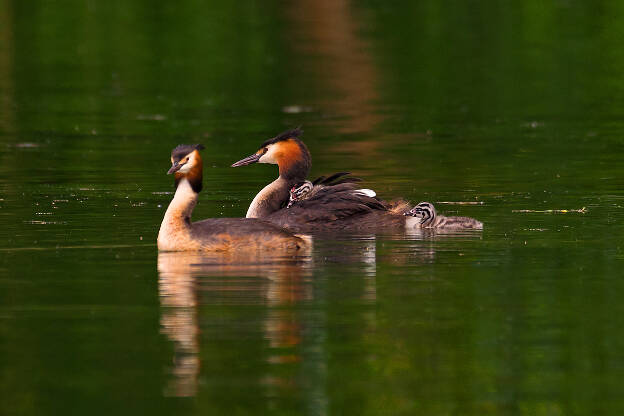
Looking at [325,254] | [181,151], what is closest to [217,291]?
[325,254]

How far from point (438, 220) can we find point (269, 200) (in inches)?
81.6

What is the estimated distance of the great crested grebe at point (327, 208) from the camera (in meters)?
16.1

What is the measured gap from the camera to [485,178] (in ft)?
65.3

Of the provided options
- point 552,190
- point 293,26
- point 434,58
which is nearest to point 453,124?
point 552,190

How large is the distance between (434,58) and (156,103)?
37.8ft

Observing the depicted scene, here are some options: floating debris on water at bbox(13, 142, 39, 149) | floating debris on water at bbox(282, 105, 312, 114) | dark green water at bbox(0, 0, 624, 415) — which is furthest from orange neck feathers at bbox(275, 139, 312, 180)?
floating debris on water at bbox(282, 105, 312, 114)

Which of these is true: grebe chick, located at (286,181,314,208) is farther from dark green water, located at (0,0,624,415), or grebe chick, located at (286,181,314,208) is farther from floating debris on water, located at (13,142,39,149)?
floating debris on water, located at (13,142,39,149)

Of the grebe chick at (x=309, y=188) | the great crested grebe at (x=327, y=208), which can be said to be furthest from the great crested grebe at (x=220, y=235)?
the grebe chick at (x=309, y=188)

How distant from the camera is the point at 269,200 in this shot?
56.0 feet

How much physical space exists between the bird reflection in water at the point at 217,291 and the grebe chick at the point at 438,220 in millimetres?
2009

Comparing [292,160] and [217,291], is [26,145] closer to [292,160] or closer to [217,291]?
[292,160]

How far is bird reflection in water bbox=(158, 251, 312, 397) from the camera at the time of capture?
9883mm

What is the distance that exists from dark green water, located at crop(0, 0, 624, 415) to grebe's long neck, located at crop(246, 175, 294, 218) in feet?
1.39

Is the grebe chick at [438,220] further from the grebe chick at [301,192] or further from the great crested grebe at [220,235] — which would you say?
the great crested grebe at [220,235]
